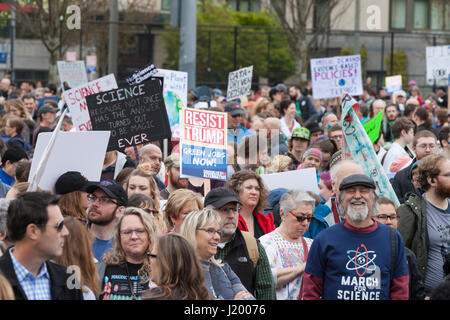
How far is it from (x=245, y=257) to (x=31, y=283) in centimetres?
194

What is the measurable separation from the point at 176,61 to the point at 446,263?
3574 cm

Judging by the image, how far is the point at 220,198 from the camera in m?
6.48

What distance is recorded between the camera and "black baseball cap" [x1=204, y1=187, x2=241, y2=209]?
6.41m

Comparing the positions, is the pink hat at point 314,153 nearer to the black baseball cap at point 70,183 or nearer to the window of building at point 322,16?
the black baseball cap at point 70,183

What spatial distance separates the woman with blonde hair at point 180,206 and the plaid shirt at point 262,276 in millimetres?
460

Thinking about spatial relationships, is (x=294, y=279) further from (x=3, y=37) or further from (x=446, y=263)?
(x=3, y=37)

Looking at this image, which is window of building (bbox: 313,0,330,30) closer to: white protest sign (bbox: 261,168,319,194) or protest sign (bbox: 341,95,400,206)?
protest sign (bbox: 341,95,400,206)

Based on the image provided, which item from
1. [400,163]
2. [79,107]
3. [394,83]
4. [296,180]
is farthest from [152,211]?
[394,83]

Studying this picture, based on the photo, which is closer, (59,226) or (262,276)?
(59,226)

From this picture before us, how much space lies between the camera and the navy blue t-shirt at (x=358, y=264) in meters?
5.54

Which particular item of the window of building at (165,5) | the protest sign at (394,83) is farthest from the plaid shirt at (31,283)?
the window of building at (165,5)

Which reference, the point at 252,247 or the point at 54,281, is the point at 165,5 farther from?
the point at 54,281

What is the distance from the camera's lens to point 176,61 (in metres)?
41.7

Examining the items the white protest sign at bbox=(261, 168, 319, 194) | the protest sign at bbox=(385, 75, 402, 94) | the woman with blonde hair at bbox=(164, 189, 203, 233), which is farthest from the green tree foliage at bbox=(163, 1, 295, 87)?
the woman with blonde hair at bbox=(164, 189, 203, 233)
